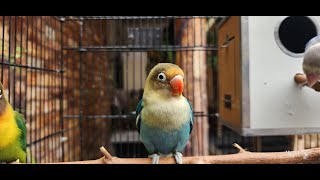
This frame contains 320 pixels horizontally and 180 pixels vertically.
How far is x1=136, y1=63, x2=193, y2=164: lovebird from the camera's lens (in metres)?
0.73

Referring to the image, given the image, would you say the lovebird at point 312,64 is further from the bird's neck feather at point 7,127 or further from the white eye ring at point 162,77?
the bird's neck feather at point 7,127

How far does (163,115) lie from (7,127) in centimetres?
32

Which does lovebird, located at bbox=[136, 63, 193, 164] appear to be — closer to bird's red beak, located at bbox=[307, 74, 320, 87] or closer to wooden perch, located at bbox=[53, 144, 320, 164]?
wooden perch, located at bbox=[53, 144, 320, 164]

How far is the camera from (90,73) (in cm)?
208

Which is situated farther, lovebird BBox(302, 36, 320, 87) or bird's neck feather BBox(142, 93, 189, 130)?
lovebird BBox(302, 36, 320, 87)

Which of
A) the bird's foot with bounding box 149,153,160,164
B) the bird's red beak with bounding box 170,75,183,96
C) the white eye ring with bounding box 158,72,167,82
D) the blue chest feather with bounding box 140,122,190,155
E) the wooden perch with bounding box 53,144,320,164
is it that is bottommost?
the bird's foot with bounding box 149,153,160,164

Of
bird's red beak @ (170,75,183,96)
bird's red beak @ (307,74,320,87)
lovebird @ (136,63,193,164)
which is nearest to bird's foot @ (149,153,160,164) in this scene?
lovebird @ (136,63,193,164)

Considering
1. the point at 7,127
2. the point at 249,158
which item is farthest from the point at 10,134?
the point at 249,158

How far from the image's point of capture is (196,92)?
1.70 metres

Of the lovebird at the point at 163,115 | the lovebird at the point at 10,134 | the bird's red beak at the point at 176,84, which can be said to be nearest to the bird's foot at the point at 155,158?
the lovebird at the point at 163,115

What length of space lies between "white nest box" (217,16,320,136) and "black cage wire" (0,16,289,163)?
312 millimetres

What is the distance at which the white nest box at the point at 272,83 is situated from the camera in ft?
3.29

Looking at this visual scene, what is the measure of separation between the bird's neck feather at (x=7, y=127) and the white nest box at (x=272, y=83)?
60cm
